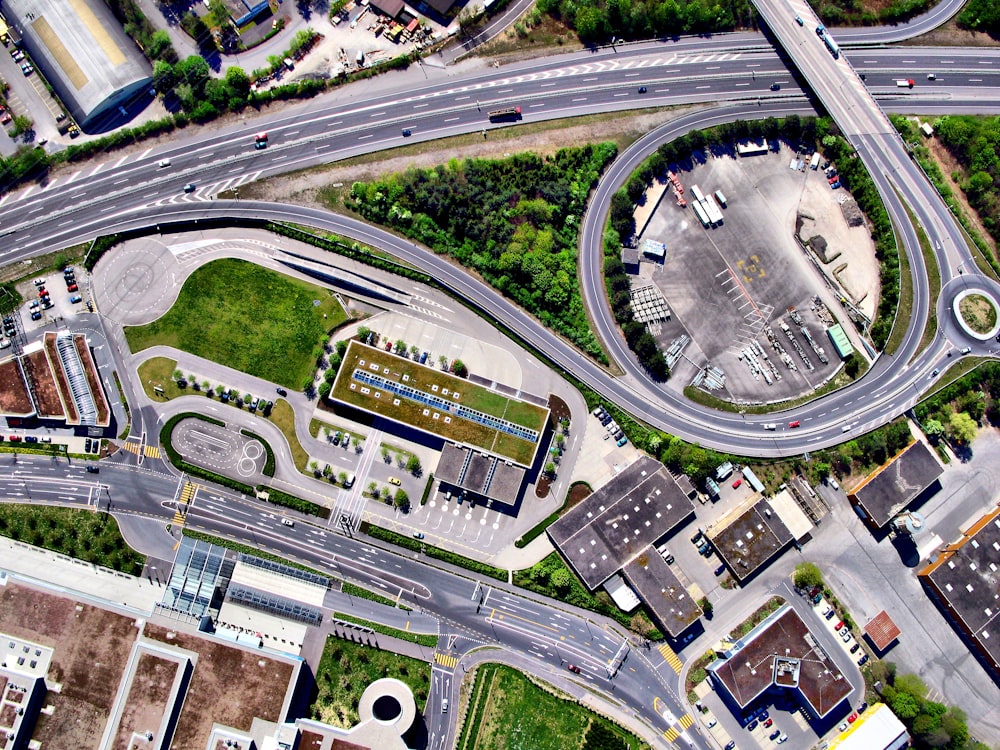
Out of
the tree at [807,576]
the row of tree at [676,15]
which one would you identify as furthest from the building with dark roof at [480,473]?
the row of tree at [676,15]

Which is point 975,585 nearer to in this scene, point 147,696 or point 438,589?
point 438,589

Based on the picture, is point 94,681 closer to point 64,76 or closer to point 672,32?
point 64,76

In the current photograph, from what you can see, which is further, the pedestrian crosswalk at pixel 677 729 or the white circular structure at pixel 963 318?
the white circular structure at pixel 963 318

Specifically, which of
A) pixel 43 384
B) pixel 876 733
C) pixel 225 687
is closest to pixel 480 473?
pixel 225 687

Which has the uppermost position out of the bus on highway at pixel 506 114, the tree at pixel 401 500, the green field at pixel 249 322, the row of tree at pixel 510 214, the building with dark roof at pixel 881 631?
the bus on highway at pixel 506 114

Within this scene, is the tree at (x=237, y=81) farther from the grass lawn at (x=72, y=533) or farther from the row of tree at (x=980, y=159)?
the row of tree at (x=980, y=159)

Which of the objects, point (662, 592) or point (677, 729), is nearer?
point (662, 592)

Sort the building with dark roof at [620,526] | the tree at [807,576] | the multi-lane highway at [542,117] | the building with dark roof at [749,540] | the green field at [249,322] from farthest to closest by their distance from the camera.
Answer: the multi-lane highway at [542,117] < the green field at [249,322] < the building with dark roof at [620,526] < the building with dark roof at [749,540] < the tree at [807,576]
